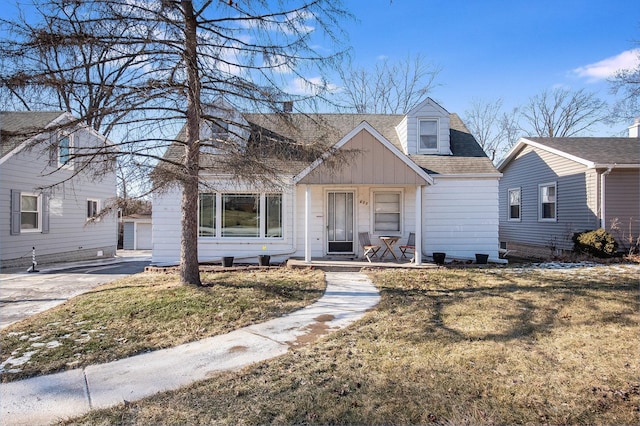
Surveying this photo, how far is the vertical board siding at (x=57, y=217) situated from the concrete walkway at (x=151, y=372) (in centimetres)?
704

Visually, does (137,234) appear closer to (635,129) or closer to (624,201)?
(624,201)

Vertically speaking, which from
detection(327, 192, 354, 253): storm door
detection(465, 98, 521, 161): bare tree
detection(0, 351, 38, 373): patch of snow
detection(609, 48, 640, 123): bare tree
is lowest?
detection(0, 351, 38, 373): patch of snow

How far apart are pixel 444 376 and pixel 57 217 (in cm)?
1561

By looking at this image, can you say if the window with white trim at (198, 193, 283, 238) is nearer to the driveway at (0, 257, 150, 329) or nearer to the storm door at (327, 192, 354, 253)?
the storm door at (327, 192, 354, 253)

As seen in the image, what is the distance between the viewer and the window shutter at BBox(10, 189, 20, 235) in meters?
12.2

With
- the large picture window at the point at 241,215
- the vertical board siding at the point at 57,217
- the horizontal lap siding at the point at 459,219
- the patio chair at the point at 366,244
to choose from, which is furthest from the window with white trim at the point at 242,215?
the horizontal lap siding at the point at 459,219

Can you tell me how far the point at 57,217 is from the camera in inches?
563

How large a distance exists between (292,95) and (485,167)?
7.98 m

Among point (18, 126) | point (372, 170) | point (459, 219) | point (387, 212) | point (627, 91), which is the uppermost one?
point (627, 91)

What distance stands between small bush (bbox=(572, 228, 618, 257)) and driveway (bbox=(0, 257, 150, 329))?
14683 mm

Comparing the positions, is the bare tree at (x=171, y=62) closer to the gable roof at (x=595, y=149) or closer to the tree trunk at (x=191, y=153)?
the tree trunk at (x=191, y=153)

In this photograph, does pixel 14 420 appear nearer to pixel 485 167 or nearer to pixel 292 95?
pixel 292 95

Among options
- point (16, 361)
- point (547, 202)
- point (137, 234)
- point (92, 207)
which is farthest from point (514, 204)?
point (137, 234)

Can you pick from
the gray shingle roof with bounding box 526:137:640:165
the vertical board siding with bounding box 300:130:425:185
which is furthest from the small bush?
the vertical board siding with bounding box 300:130:425:185
